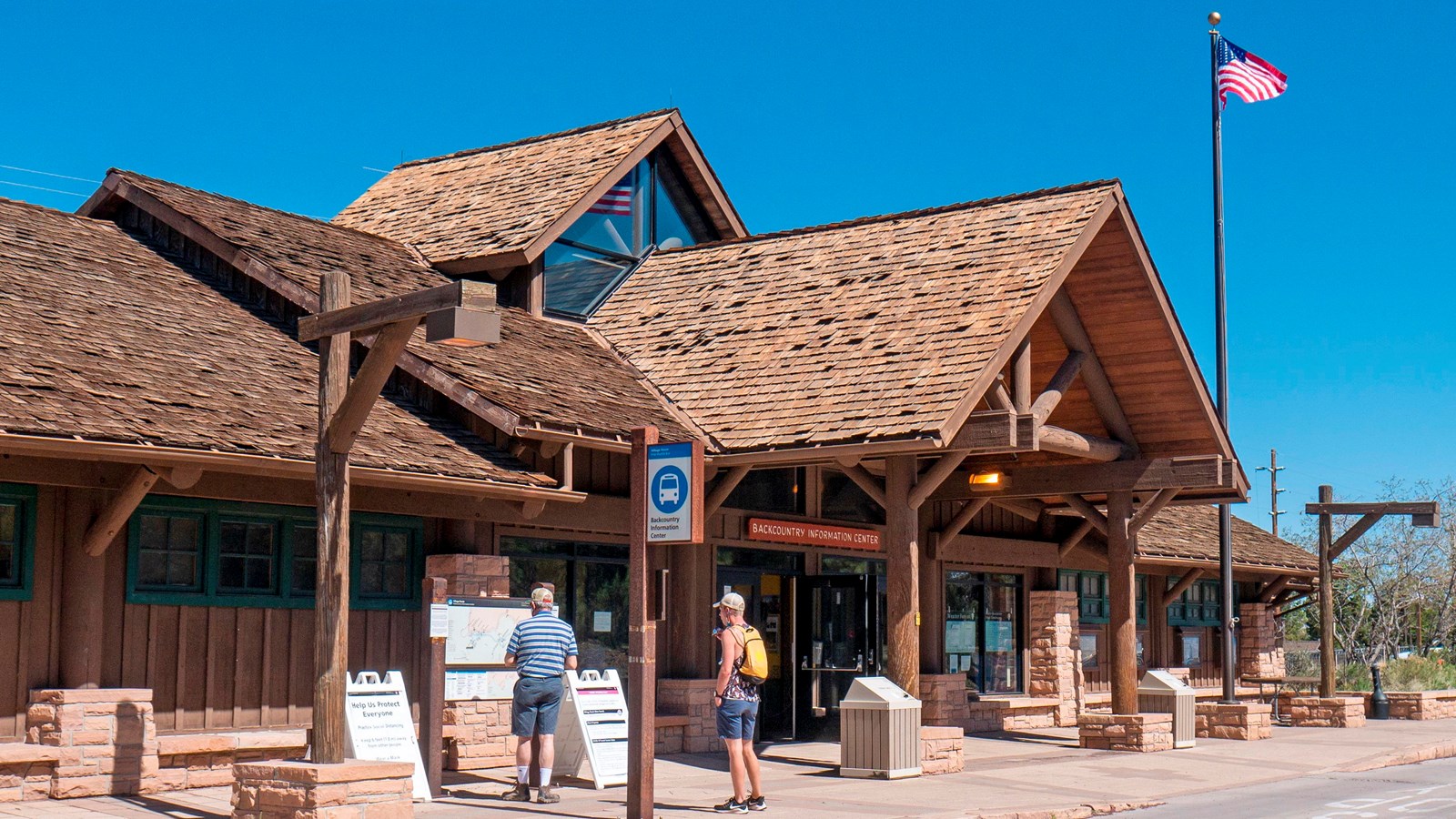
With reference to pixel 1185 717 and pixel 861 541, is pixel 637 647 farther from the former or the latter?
pixel 1185 717

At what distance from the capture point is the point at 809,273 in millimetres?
18984

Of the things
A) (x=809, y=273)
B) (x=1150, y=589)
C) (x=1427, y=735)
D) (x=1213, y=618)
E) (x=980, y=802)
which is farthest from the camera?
(x=1213, y=618)

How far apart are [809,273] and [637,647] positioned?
873 cm

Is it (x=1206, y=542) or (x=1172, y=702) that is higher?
(x=1206, y=542)

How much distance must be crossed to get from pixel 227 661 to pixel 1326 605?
18197mm

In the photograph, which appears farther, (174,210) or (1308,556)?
(1308,556)

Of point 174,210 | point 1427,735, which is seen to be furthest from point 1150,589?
point 174,210

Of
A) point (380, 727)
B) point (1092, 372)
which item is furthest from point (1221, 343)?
point (380, 727)

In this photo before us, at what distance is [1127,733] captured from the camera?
1845cm

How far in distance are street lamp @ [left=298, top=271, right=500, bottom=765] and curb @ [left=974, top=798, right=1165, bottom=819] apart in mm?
4732

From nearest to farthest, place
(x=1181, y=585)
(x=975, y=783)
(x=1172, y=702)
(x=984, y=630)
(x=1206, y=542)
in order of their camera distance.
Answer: (x=975, y=783) < (x=1172, y=702) < (x=984, y=630) < (x=1181, y=585) < (x=1206, y=542)

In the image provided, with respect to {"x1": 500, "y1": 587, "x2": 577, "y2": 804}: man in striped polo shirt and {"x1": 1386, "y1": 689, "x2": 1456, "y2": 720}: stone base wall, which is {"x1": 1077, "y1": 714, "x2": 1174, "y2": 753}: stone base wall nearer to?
{"x1": 500, "y1": 587, "x2": 577, "y2": 804}: man in striped polo shirt

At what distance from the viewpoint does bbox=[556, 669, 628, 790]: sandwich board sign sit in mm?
13688

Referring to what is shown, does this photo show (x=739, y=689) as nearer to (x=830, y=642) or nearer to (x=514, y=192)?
(x=830, y=642)
